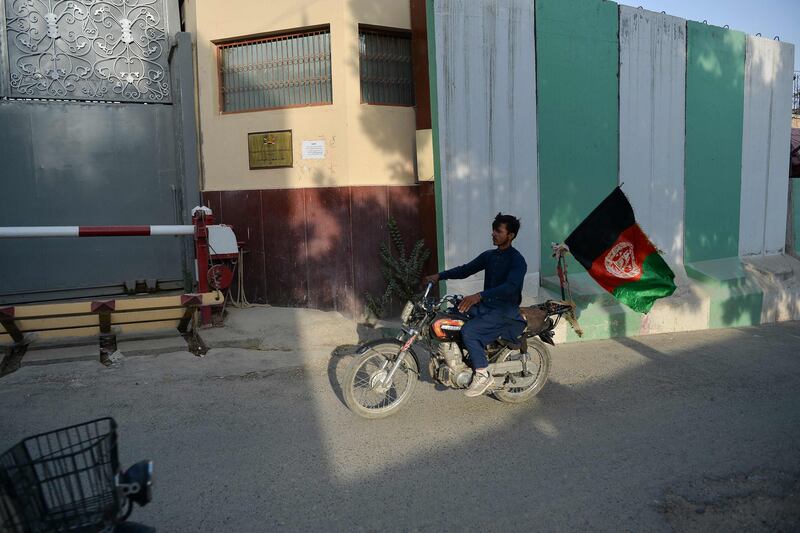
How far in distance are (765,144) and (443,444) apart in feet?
28.5

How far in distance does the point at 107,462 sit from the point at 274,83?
6957mm

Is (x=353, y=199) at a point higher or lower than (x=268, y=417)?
higher

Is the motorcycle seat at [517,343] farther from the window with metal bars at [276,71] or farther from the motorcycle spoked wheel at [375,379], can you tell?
the window with metal bars at [276,71]

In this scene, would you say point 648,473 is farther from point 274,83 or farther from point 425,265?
point 274,83

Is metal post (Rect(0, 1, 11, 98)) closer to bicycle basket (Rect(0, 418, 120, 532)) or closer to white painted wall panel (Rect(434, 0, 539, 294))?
white painted wall panel (Rect(434, 0, 539, 294))

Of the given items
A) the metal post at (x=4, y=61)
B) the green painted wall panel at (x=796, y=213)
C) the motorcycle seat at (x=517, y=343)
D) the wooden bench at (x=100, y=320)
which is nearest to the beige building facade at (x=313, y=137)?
the wooden bench at (x=100, y=320)

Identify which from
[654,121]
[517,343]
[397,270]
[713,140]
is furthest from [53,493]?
[713,140]

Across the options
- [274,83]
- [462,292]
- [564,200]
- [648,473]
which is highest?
[274,83]

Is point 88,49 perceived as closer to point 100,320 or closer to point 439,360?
point 100,320

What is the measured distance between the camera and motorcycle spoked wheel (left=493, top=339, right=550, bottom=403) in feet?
18.1

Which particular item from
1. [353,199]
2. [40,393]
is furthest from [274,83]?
[40,393]

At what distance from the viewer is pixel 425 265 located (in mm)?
8414

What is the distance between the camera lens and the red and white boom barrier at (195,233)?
643cm

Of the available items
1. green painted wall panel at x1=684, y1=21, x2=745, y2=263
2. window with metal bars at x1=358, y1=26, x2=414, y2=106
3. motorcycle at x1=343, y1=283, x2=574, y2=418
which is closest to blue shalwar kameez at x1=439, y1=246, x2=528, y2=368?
motorcycle at x1=343, y1=283, x2=574, y2=418
